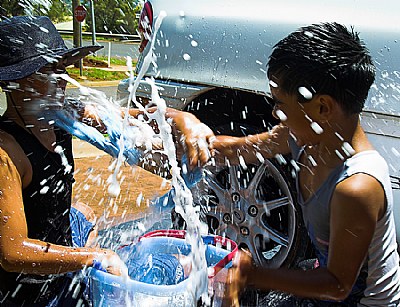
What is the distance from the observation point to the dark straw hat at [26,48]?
2.10m

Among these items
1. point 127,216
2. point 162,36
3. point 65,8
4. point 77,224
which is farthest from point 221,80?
point 65,8

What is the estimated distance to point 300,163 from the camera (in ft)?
7.31

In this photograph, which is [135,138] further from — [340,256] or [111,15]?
[111,15]

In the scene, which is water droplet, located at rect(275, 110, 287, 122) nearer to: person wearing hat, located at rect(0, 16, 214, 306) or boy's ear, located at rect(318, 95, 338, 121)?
boy's ear, located at rect(318, 95, 338, 121)

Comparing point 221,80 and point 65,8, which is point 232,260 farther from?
point 65,8

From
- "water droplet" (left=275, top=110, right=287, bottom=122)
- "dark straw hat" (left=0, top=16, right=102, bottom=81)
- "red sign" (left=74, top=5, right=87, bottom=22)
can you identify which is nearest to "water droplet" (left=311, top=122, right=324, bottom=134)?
"water droplet" (left=275, top=110, right=287, bottom=122)

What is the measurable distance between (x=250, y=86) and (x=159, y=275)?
1.49 m

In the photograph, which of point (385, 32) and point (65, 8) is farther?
point (65, 8)

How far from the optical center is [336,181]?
1.90 metres

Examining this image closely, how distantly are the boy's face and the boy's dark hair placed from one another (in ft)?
0.08

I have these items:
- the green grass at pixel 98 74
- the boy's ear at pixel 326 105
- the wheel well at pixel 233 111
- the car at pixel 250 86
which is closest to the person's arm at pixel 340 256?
the boy's ear at pixel 326 105

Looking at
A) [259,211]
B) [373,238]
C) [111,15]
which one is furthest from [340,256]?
[111,15]

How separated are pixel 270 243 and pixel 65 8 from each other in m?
17.6

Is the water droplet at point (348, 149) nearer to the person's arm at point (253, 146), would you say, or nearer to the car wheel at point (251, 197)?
the person's arm at point (253, 146)
